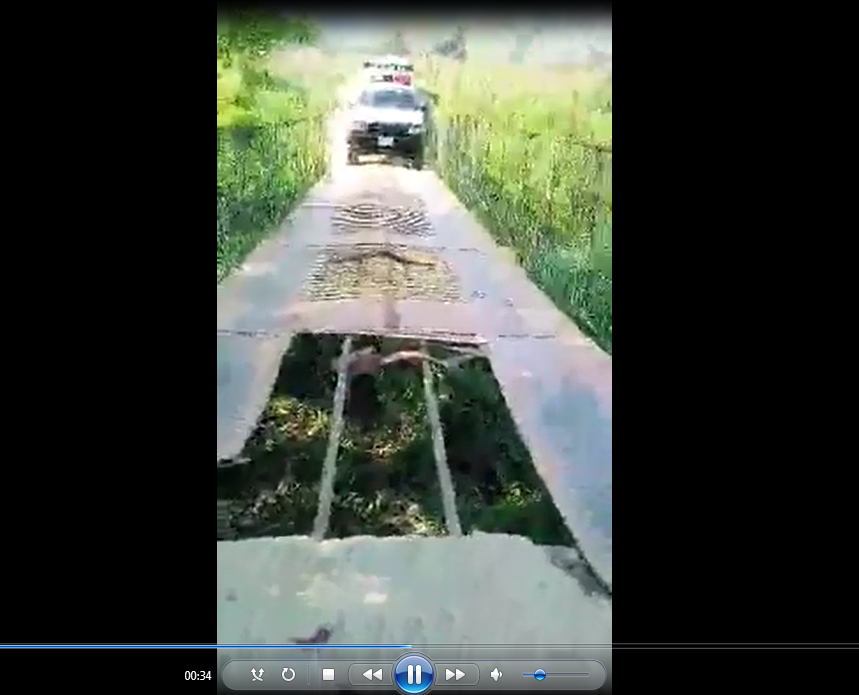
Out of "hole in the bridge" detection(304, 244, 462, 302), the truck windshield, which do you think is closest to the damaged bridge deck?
"hole in the bridge" detection(304, 244, 462, 302)

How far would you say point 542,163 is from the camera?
1548 millimetres

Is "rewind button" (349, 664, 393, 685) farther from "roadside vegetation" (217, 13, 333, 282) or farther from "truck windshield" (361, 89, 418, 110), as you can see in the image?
"truck windshield" (361, 89, 418, 110)

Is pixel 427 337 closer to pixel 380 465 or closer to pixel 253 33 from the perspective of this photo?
pixel 380 465

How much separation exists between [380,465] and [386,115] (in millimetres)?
433

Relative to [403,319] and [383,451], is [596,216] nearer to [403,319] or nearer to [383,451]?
[403,319]

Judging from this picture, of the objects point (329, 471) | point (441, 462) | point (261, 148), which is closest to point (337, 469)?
point (329, 471)

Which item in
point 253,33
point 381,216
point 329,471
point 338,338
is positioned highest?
point 253,33

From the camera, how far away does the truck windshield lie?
1.53 m

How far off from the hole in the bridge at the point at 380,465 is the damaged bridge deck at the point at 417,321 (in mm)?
16

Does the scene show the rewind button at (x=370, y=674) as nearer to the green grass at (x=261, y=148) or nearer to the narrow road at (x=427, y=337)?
the narrow road at (x=427, y=337)

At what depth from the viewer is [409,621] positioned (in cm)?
147

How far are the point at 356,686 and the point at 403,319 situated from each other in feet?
1.43

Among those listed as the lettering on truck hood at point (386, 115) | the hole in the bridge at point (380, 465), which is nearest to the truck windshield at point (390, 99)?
the lettering on truck hood at point (386, 115)
